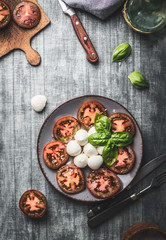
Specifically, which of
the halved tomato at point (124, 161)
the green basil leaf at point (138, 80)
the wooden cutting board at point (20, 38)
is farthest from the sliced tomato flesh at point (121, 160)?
the wooden cutting board at point (20, 38)

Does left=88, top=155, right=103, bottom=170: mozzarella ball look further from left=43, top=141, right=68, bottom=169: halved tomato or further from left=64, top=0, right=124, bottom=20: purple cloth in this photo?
left=64, top=0, right=124, bottom=20: purple cloth

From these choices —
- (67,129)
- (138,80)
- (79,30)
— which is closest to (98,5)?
(79,30)

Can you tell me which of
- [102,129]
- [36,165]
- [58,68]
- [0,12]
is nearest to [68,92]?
[58,68]

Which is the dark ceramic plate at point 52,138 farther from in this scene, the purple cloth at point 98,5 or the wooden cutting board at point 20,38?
the purple cloth at point 98,5

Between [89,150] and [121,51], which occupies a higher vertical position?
[121,51]

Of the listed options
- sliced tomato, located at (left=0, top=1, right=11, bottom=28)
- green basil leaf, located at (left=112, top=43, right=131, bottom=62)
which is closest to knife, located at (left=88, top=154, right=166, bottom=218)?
green basil leaf, located at (left=112, top=43, right=131, bottom=62)

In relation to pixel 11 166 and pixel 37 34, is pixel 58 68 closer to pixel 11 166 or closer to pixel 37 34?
pixel 37 34

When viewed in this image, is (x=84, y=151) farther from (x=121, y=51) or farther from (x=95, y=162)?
(x=121, y=51)
